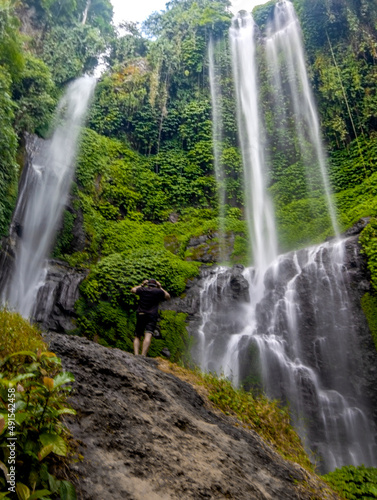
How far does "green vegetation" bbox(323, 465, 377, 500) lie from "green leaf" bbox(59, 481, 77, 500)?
3.29 meters

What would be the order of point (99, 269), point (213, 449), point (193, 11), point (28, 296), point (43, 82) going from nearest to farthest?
point (213, 449), point (28, 296), point (99, 269), point (43, 82), point (193, 11)

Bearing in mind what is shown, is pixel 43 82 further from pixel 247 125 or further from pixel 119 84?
pixel 247 125

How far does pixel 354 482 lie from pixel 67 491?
13.0 ft

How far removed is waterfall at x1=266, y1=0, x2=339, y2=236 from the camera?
16469 mm

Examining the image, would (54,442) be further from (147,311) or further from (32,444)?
(147,311)

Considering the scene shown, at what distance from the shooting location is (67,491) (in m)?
1.53

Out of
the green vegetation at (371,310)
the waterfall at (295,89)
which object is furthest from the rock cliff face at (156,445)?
the waterfall at (295,89)

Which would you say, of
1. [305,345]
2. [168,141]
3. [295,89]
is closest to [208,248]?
[305,345]

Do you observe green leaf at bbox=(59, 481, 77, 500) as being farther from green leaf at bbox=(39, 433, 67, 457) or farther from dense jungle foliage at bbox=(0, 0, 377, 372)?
dense jungle foliage at bbox=(0, 0, 377, 372)

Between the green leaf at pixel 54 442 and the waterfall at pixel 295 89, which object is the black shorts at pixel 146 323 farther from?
the waterfall at pixel 295 89

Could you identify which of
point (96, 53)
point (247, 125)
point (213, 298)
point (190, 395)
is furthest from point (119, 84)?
point (190, 395)

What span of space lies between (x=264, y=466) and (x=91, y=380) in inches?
66.5

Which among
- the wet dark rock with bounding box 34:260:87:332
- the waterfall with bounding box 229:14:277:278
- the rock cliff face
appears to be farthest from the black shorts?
the waterfall with bounding box 229:14:277:278

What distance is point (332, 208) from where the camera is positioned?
14.1 m
